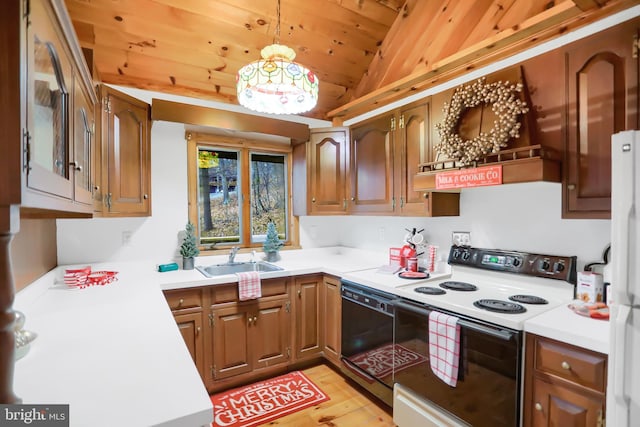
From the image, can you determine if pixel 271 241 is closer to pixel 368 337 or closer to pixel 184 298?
pixel 184 298

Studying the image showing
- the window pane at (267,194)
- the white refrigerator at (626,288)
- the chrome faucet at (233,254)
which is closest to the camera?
the white refrigerator at (626,288)

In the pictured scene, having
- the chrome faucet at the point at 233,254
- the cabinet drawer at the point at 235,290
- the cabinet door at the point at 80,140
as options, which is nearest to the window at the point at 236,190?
the chrome faucet at the point at 233,254

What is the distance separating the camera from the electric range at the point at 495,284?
1.63 m

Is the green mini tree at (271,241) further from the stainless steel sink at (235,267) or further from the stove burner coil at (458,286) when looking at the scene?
the stove burner coil at (458,286)

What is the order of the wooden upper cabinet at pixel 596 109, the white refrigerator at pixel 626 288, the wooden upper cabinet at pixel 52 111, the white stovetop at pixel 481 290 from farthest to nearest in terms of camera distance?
the white stovetop at pixel 481 290 → the wooden upper cabinet at pixel 596 109 → the white refrigerator at pixel 626 288 → the wooden upper cabinet at pixel 52 111

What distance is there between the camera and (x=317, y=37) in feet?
9.09

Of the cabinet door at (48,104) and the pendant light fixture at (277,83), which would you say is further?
the pendant light fixture at (277,83)

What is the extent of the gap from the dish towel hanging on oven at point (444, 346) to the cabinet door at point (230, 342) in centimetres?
138

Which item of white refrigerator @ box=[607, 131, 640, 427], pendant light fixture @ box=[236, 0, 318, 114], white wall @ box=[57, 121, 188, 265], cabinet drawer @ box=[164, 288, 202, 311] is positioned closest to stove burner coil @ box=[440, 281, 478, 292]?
white refrigerator @ box=[607, 131, 640, 427]

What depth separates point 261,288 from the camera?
2531mm

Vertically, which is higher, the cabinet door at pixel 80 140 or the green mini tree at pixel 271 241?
the cabinet door at pixel 80 140

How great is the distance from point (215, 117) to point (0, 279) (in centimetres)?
227

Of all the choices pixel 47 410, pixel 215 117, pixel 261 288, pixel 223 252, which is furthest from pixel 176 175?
pixel 47 410

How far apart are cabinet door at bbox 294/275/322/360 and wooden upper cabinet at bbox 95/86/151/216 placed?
1349mm
